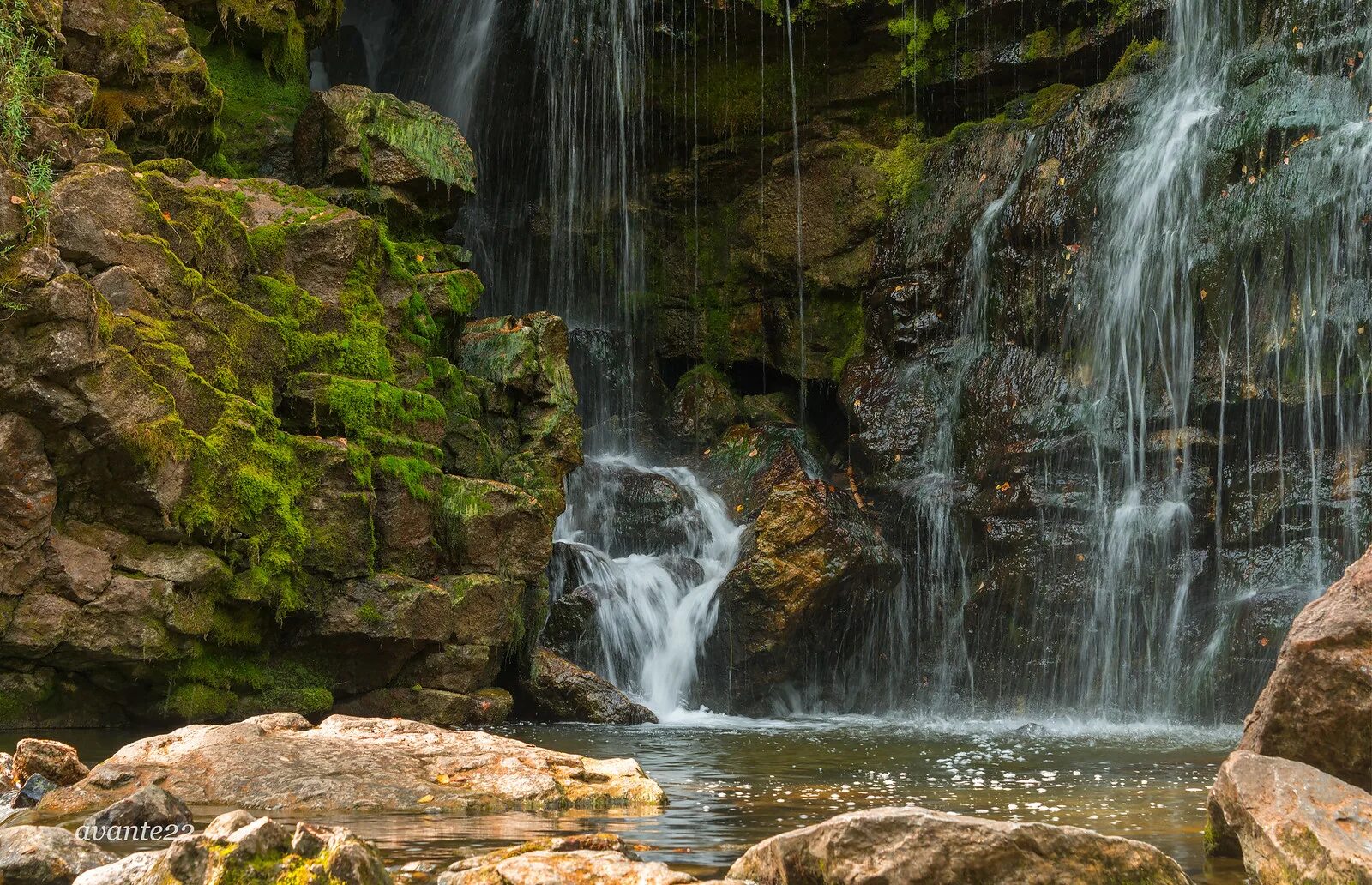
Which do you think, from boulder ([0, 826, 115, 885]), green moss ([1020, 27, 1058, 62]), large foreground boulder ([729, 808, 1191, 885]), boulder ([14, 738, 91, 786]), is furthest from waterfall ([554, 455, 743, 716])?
large foreground boulder ([729, 808, 1191, 885])

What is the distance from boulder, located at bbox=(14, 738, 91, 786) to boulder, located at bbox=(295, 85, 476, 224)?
8.87 meters

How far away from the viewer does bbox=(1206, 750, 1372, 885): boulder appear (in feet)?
12.3

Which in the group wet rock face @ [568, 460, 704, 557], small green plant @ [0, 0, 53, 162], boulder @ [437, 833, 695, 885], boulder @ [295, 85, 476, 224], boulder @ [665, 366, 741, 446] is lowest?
boulder @ [437, 833, 695, 885]

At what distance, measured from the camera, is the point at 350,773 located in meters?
6.10

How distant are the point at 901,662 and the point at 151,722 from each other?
8.39m

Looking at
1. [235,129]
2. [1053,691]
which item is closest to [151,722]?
[235,129]

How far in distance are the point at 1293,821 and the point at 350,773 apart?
4.33 meters

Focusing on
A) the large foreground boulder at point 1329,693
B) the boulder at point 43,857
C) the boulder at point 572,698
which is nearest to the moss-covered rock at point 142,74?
the boulder at point 572,698

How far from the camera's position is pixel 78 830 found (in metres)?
4.66

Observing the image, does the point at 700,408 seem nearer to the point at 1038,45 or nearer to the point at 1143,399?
the point at 1143,399

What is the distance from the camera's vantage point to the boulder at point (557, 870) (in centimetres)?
383

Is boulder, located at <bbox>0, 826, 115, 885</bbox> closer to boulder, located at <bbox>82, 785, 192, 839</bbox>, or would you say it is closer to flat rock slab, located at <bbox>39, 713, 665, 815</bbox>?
boulder, located at <bbox>82, 785, 192, 839</bbox>

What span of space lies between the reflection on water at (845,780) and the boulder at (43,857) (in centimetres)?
107

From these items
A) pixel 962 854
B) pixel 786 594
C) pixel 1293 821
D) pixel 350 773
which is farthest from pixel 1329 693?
pixel 786 594
